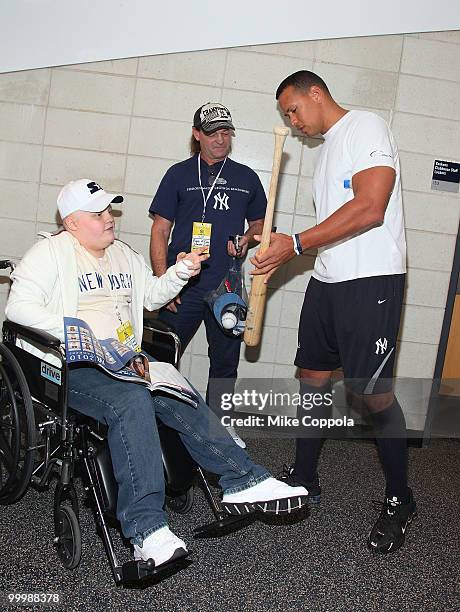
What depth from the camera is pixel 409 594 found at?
7.09ft

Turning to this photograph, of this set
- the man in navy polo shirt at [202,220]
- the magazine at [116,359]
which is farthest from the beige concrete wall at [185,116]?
the magazine at [116,359]

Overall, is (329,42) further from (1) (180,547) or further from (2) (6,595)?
(2) (6,595)

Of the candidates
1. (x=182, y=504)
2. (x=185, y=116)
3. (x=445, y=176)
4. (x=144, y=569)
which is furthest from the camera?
(x=445, y=176)

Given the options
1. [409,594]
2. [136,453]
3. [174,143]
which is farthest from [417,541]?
[174,143]

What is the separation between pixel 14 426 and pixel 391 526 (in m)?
1.32

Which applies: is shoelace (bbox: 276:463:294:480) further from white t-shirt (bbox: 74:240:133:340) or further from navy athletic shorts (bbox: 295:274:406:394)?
white t-shirt (bbox: 74:240:133:340)

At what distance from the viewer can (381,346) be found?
2441mm

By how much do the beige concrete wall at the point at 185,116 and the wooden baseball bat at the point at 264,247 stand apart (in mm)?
1073

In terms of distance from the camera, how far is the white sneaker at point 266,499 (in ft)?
6.98

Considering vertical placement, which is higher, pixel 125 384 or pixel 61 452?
pixel 125 384

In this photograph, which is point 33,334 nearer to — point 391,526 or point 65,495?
point 65,495

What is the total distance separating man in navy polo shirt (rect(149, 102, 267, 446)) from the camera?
3.14 metres

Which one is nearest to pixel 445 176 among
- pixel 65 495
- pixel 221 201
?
pixel 221 201

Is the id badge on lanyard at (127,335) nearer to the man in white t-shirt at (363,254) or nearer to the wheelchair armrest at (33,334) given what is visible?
the wheelchair armrest at (33,334)
